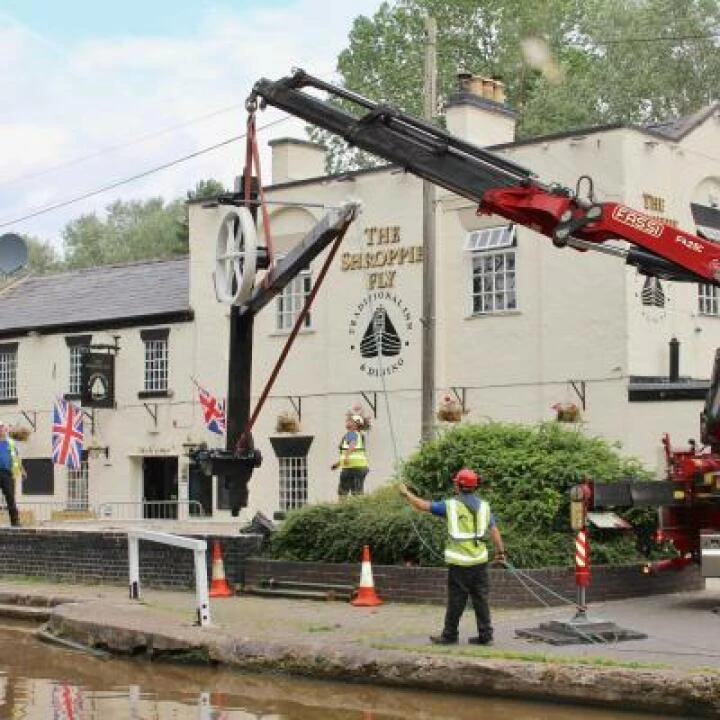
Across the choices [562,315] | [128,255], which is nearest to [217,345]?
[562,315]

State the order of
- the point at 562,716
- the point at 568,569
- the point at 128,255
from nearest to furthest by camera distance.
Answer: the point at 562,716 < the point at 568,569 < the point at 128,255

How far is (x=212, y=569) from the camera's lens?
55.4 ft

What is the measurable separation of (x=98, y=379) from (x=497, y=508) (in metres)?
19.4

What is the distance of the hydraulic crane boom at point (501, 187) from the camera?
45.9 feet

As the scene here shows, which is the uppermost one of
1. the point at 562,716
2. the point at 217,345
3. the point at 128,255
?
the point at 128,255

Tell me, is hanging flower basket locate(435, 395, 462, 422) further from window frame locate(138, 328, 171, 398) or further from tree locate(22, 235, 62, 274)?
tree locate(22, 235, 62, 274)

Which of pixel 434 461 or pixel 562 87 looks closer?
pixel 434 461

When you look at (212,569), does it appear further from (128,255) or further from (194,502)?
(128,255)

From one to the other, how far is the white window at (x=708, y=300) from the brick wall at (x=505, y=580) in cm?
1083

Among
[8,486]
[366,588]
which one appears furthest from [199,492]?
[366,588]

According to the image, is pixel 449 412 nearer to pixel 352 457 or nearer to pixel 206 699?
pixel 352 457

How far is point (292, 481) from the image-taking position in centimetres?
3002

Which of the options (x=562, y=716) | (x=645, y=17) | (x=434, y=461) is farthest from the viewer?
(x=645, y=17)

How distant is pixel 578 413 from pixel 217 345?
10.1m
